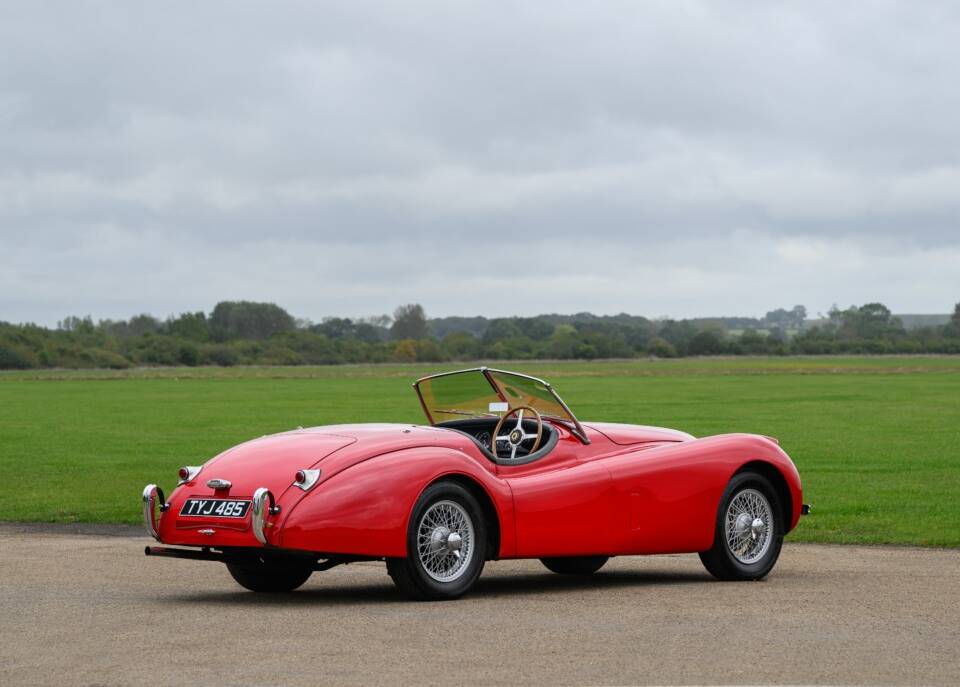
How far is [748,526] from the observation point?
11312 mm

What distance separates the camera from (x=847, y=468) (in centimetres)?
2445

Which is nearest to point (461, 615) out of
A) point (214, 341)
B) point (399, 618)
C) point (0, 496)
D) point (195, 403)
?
point (399, 618)

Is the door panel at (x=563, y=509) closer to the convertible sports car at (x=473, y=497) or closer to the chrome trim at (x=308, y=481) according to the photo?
the convertible sports car at (x=473, y=497)

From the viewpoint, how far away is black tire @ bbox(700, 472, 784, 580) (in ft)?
36.3

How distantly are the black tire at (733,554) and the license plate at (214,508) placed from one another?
371 cm

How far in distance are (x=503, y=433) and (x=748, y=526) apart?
6.69 feet

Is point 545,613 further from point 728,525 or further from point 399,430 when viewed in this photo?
point 728,525

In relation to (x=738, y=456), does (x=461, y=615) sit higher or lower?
lower

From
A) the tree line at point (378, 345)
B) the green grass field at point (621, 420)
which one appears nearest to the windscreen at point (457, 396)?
the green grass field at point (621, 420)

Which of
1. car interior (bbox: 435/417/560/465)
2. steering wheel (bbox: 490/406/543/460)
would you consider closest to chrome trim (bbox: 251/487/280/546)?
car interior (bbox: 435/417/560/465)

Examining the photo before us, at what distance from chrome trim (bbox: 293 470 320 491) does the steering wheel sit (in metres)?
1.79

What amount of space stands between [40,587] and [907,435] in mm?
26643

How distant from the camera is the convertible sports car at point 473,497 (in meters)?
9.26

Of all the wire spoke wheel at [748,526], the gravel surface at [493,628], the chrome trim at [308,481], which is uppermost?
the chrome trim at [308,481]
